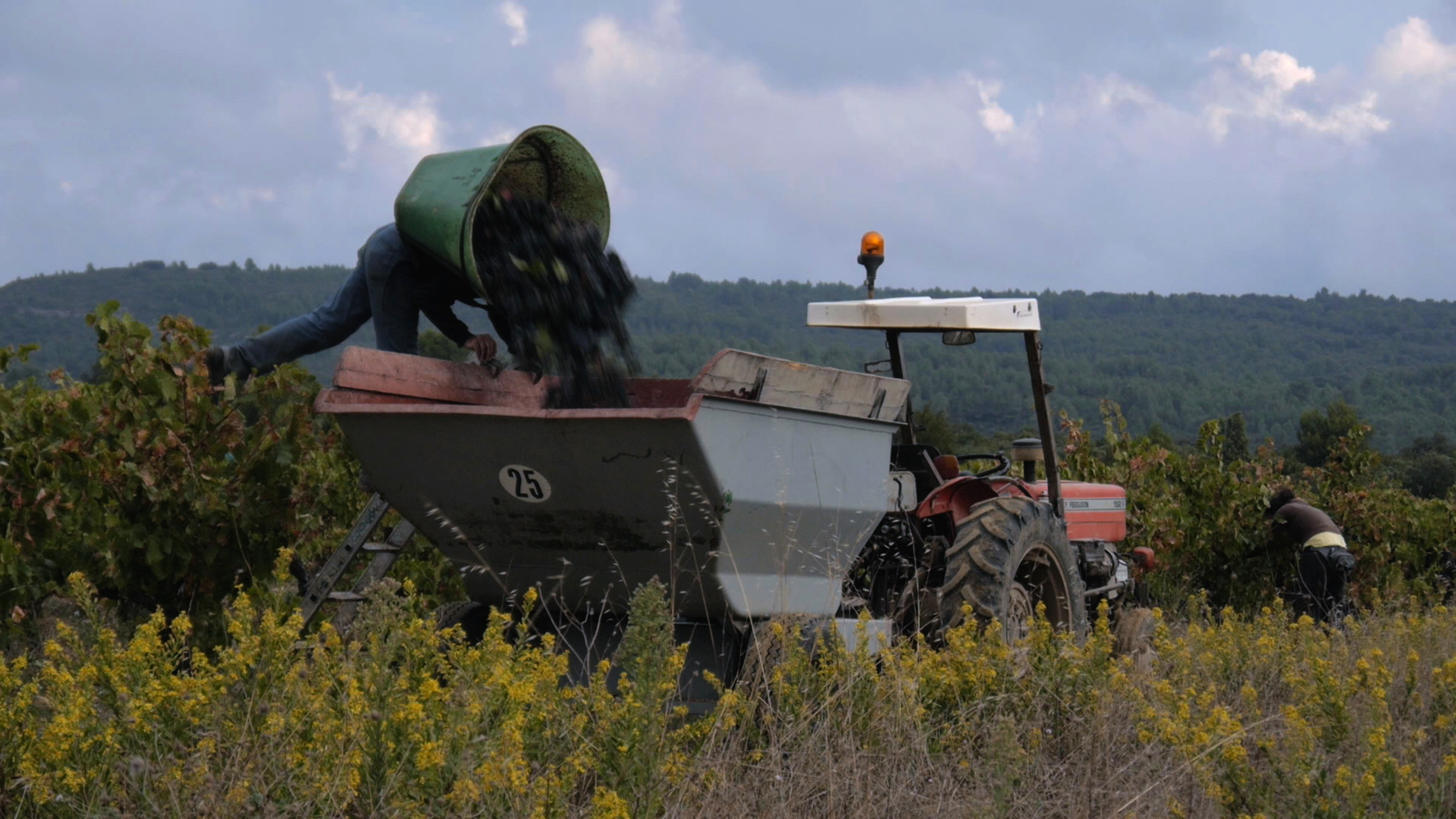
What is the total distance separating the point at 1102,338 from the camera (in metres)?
119

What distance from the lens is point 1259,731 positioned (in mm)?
4574

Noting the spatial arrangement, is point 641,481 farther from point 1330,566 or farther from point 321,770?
point 1330,566

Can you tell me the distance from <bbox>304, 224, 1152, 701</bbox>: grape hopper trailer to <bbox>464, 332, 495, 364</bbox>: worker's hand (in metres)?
0.05

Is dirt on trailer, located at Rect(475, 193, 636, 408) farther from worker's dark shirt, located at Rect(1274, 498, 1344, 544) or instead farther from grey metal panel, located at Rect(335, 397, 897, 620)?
worker's dark shirt, located at Rect(1274, 498, 1344, 544)

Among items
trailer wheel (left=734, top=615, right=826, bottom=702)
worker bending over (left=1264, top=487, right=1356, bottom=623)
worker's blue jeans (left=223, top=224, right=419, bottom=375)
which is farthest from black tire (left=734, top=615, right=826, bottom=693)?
worker bending over (left=1264, top=487, right=1356, bottom=623)

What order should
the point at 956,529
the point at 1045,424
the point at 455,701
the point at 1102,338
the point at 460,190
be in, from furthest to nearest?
the point at 1102,338 → the point at 1045,424 → the point at 956,529 → the point at 460,190 → the point at 455,701

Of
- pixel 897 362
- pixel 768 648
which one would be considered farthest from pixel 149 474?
pixel 897 362

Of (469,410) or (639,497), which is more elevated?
(469,410)

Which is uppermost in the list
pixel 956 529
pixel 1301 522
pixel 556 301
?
pixel 556 301

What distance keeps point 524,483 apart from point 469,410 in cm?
35

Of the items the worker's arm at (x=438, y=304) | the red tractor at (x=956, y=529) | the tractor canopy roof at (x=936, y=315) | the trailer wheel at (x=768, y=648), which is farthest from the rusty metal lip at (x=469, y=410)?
the tractor canopy roof at (x=936, y=315)

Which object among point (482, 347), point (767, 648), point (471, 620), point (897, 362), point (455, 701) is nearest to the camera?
point (455, 701)

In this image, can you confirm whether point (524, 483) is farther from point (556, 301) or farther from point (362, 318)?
point (362, 318)

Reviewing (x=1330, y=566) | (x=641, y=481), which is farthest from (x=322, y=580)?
(x=1330, y=566)
